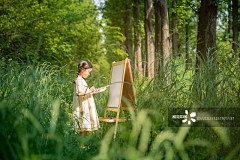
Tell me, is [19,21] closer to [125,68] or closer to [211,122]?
[125,68]

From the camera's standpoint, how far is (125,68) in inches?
133

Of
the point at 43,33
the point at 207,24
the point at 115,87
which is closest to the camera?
the point at 115,87

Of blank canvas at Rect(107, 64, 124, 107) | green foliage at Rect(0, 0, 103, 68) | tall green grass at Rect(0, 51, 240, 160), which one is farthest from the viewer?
green foliage at Rect(0, 0, 103, 68)

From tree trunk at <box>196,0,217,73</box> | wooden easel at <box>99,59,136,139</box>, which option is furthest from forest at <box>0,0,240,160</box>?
wooden easel at <box>99,59,136,139</box>

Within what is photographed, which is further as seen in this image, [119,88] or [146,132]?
[119,88]

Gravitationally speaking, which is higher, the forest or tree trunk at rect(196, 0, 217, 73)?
tree trunk at rect(196, 0, 217, 73)

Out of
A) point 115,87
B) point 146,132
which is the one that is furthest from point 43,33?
point 146,132

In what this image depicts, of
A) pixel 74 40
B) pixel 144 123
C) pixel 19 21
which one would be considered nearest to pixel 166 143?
pixel 144 123

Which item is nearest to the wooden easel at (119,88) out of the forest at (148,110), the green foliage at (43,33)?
the forest at (148,110)

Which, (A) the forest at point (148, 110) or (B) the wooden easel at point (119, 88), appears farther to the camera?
(B) the wooden easel at point (119, 88)
